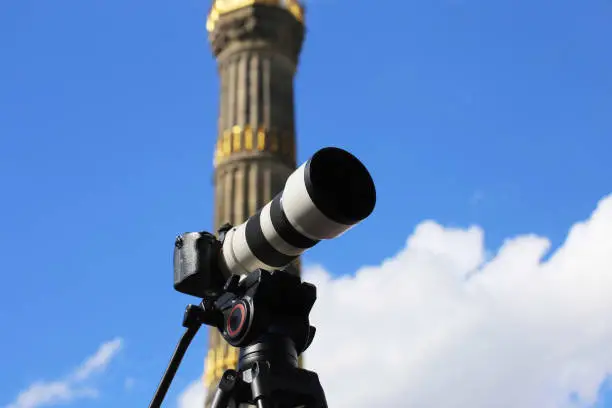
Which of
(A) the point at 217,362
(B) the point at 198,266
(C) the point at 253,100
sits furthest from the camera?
(C) the point at 253,100

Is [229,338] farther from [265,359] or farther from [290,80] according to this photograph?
[290,80]

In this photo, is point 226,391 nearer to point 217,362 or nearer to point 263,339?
point 263,339

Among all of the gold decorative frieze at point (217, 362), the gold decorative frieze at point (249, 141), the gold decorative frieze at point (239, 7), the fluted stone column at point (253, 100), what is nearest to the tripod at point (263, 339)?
the gold decorative frieze at point (217, 362)

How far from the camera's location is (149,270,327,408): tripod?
2.82 metres

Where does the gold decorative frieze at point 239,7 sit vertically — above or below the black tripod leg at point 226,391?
above

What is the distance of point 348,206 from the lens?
2971 mm

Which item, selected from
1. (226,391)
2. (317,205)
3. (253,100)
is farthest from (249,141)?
(226,391)

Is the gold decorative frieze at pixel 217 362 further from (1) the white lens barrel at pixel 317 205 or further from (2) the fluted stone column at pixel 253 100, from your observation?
(1) the white lens barrel at pixel 317 205

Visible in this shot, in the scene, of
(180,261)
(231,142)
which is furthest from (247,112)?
(180,261)

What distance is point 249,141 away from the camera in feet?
49.2

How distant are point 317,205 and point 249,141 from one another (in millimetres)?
12115

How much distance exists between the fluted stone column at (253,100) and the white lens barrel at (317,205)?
1122 cm

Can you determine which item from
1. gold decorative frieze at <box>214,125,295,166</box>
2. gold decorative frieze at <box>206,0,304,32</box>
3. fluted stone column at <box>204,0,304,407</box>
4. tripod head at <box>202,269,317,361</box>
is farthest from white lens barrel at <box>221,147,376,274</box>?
gold decorative frieze at <box>206,0,304,32</box>

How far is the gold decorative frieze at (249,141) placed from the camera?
15.0 metres
